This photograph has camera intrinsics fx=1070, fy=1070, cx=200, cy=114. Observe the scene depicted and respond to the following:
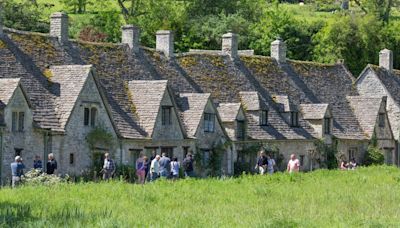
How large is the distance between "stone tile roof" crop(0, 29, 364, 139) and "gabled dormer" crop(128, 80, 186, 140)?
0.45m

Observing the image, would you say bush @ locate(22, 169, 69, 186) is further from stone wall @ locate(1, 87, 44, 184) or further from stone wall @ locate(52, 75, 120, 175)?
stone wall @ locate(52, 75, 120, 175)

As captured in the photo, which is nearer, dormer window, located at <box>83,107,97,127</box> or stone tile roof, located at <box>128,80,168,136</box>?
dormer window, located at <box>83,107,97,127</box>

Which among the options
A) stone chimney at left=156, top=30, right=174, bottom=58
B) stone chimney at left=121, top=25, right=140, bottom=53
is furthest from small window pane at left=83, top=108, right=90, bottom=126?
stone chimney at left=156, top=30, right=174, bottom=58

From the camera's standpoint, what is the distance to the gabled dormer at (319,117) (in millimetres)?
67062

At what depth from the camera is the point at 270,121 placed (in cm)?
6444

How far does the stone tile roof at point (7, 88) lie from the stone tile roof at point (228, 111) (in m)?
16.8

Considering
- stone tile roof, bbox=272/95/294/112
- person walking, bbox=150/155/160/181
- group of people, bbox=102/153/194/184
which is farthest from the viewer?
stone tile roof, bbox=272/95/294/112

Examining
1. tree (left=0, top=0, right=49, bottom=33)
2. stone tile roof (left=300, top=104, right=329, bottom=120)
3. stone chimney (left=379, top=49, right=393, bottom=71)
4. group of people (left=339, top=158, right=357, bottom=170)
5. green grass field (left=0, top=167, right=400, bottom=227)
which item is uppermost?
tree (left=0, top=0, right=49, bottom=33)

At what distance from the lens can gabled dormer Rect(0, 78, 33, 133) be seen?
45750 millimetres

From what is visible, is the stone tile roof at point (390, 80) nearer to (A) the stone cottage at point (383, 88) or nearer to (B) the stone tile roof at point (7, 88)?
(A) the stone cottage at point (383, 88)

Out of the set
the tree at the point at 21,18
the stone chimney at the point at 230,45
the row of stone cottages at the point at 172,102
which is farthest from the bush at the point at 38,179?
the tree at the point at 21,18

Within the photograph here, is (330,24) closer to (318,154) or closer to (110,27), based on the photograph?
(110,27)

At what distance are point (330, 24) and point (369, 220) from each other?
8492cm

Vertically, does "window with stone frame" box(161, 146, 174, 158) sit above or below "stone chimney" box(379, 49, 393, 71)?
below
